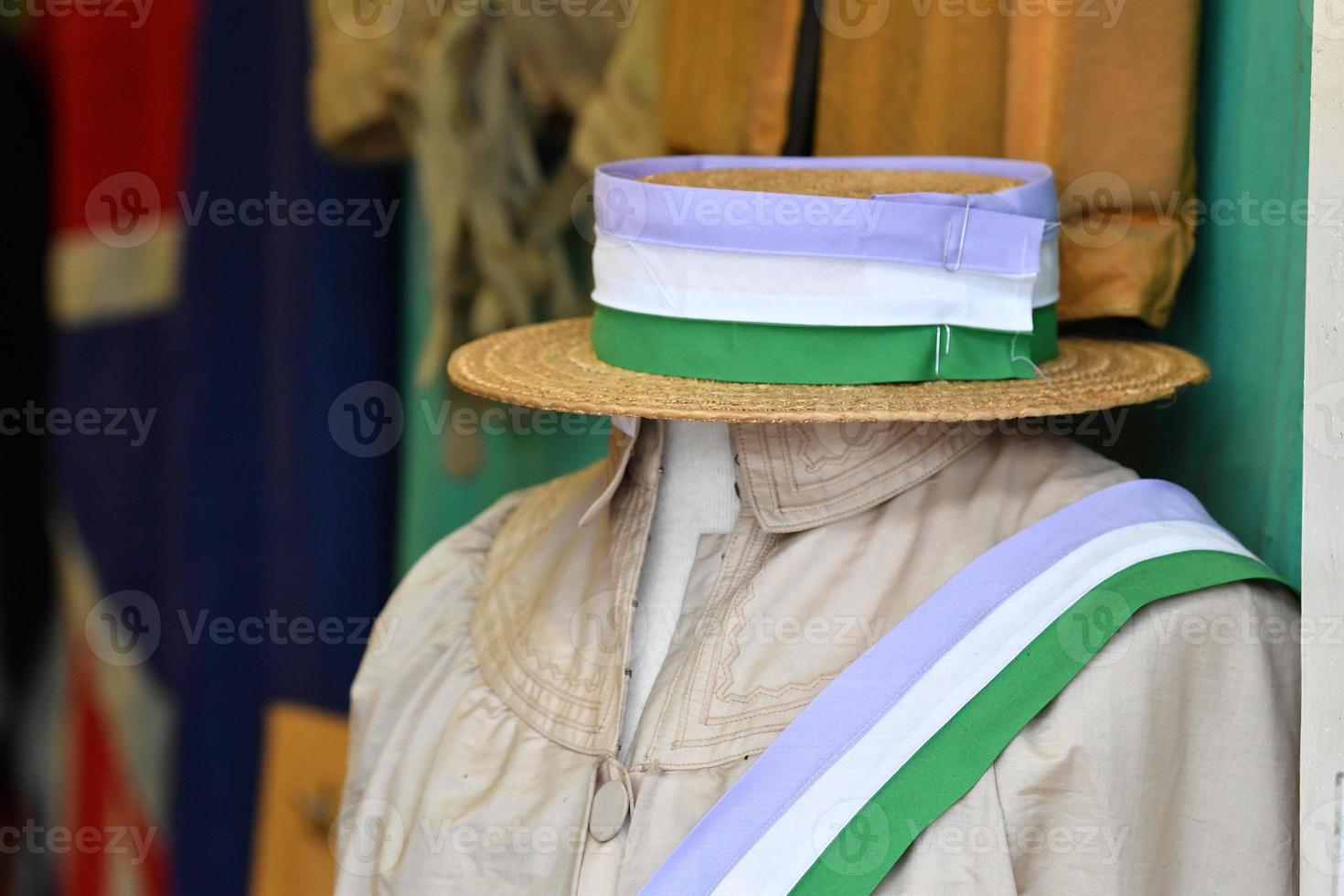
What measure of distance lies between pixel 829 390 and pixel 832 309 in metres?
0.05

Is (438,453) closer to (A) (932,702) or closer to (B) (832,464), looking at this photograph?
(B) (832,464)

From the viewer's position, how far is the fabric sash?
743 mm

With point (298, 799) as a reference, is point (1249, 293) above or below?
above

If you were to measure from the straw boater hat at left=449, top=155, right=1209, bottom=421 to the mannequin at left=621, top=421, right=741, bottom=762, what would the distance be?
55 millimetres

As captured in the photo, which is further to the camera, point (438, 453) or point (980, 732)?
point (438, 453)

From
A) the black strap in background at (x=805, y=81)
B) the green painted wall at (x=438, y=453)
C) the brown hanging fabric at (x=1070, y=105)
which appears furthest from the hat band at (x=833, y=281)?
A: the green painted wall at (x=438, y=453)

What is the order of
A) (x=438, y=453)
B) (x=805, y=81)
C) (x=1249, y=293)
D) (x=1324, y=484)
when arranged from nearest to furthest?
(x=1324, y=484)
(x=1249, y=293)
(x=805, y=81)
(x=438, y=453)

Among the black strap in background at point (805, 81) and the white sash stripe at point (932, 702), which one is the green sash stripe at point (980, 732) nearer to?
the white sash stripe at point (932, 702)

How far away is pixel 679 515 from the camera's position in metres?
0.90

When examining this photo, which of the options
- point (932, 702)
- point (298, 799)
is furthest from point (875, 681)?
point (298, 799)

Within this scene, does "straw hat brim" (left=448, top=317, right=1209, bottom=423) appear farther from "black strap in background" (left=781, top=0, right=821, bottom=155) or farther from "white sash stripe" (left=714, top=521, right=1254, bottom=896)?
"black strap in background" (left=781, top=0, right=821, bottom=155)

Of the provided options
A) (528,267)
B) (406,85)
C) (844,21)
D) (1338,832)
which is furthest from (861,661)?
(406,85)

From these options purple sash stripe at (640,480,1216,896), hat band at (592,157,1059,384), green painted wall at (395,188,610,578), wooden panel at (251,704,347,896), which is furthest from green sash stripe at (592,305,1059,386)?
wooden panel at (251,704,347,896)

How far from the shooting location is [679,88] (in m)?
1.19
